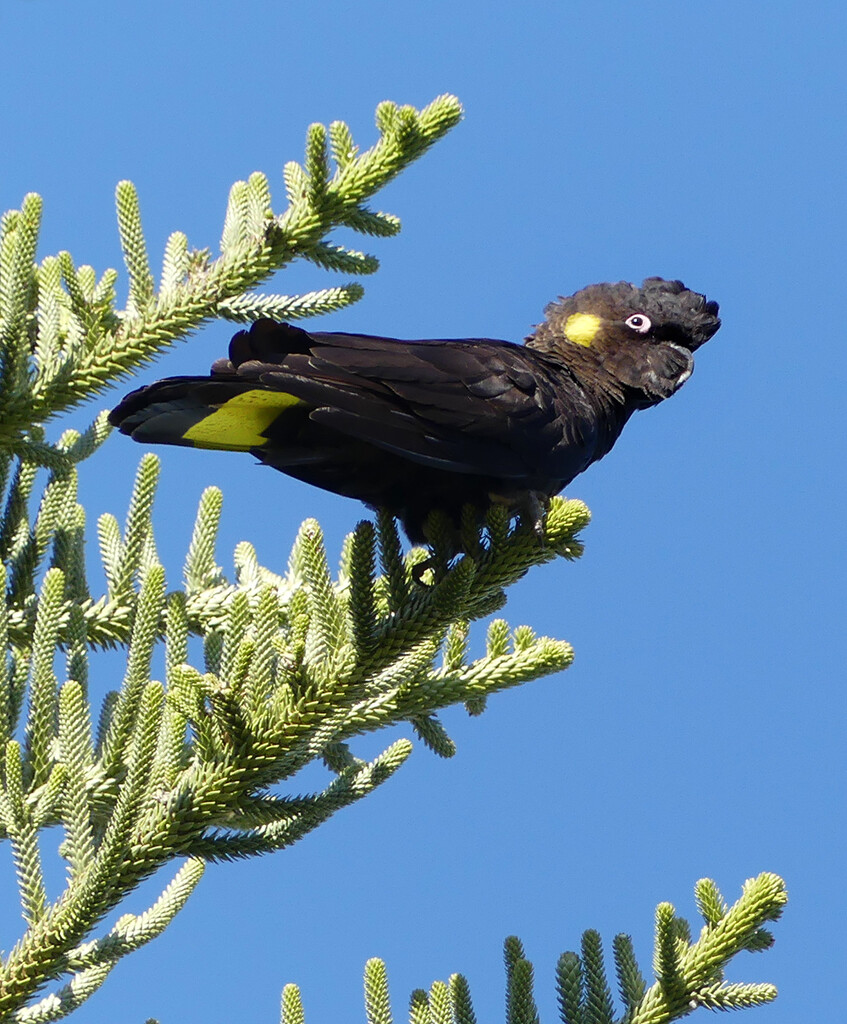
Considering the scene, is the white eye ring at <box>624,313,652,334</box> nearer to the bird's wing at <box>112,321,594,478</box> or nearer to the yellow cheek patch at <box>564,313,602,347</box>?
the yellow cheek patch at <box>564,313,602,347</box>

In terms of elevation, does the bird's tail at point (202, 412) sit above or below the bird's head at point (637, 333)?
below

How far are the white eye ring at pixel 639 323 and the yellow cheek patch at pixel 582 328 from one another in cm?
15

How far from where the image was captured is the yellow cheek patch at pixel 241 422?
370cm

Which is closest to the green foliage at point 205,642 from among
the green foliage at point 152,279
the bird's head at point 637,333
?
the green foliage at point 152,279

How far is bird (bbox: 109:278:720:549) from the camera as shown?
3.47m

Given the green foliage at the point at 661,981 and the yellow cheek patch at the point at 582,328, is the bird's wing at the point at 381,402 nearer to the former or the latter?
the yellow cheek patch at the point at 582,328

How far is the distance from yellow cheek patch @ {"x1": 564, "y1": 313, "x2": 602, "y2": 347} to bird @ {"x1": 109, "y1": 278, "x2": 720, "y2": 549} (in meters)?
0.44

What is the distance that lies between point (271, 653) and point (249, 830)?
1.70 feet

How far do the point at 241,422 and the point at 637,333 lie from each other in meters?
2.24

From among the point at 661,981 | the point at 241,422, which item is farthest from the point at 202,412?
the point at 661,981

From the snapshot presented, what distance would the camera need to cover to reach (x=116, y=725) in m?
2.99

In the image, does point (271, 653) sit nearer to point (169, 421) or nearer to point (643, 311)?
point (169, 421)

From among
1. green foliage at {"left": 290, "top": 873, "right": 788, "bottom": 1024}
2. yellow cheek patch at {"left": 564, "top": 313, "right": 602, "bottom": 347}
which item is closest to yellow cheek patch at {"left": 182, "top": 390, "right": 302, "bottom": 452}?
green foliage at {"left": 290, "top": 873, "right": 788, "bottom": 1024}

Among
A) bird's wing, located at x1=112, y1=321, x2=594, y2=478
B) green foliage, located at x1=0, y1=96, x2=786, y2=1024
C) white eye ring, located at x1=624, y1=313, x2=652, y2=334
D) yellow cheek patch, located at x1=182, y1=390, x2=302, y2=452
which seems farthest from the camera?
white eye ring, located at x1=624, y1=313, x2=652, y2=334
